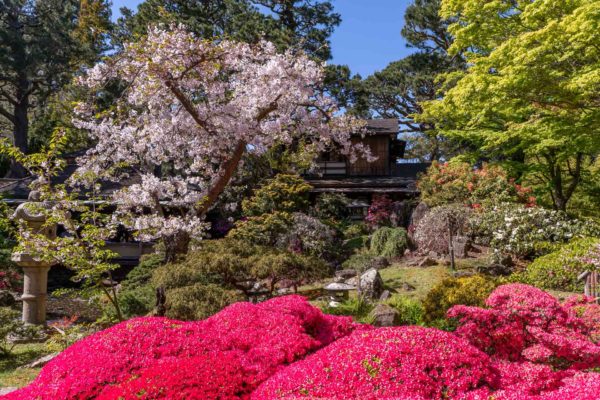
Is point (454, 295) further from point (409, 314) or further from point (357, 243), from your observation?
point (357, 243)

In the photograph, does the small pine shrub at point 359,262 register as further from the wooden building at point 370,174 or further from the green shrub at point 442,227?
the wooden building at point 370,174

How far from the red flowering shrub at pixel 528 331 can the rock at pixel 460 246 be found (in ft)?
32.5

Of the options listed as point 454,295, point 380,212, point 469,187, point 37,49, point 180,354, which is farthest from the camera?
point 37,49

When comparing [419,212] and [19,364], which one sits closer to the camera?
[19,364]

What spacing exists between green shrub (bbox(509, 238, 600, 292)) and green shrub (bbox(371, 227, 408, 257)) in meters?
5.02

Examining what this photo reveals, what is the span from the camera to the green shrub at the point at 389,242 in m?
16.2

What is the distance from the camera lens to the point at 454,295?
7453mm

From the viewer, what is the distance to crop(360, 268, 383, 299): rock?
37.7 ft

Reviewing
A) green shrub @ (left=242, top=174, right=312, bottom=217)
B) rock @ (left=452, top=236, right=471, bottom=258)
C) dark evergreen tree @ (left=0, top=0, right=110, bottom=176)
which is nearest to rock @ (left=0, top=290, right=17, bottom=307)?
green shrub @ (left=242, top=174, right=312, bottom=217)

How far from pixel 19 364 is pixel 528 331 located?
7.56 m

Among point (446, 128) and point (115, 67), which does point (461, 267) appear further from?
point (115, 67)

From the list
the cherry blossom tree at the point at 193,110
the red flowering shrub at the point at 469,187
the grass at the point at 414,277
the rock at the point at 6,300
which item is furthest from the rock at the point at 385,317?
the rock at the point at 6,300

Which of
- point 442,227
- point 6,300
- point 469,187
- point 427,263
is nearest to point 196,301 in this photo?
point 6,300

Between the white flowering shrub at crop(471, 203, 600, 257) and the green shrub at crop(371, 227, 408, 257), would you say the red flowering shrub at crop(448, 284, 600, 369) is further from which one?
the green shrub at crop(371, 227, 408, 257)
